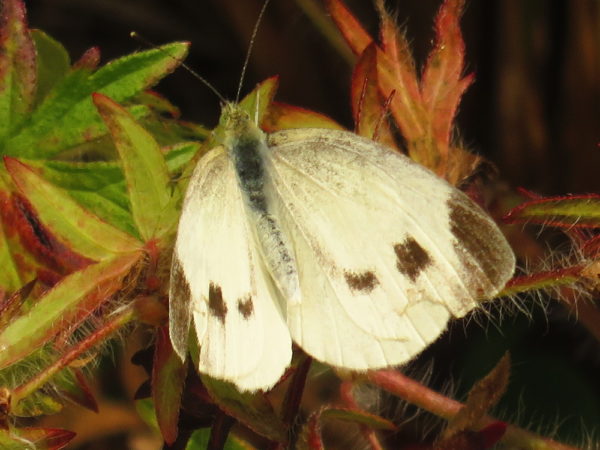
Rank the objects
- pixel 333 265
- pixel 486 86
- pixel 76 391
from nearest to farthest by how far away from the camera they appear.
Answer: pixel 333 265 → pixel 76 391 → pixel 486 86

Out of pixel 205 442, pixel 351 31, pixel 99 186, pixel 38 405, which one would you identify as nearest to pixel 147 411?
pixel 205 442

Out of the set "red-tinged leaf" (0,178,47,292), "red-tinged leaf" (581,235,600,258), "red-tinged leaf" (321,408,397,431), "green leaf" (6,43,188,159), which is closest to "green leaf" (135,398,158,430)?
"red-tinged leaf" (0,178,47,292)

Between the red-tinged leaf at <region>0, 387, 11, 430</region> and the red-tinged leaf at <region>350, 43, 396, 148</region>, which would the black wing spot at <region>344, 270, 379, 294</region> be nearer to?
the red-tinged leaf at <region>350, 43, 396, 148</region>

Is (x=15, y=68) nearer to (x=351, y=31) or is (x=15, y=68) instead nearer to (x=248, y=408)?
(x=351, y=31)

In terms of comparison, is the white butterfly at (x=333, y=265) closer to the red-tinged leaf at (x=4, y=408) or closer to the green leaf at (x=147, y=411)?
the red-tinged leaf at (x=4, y=408)

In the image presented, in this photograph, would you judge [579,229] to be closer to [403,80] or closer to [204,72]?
[403,80]

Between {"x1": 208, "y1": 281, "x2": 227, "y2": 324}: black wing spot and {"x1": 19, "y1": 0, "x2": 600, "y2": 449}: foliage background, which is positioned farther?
{"x1": 19, "y1": 0, "x2": 600, "y2": 449}: foliage background

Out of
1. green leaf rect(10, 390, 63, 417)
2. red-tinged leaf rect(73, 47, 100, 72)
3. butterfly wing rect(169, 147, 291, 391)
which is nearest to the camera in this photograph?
butterfly wing rect(169, 147, 291, 391)
